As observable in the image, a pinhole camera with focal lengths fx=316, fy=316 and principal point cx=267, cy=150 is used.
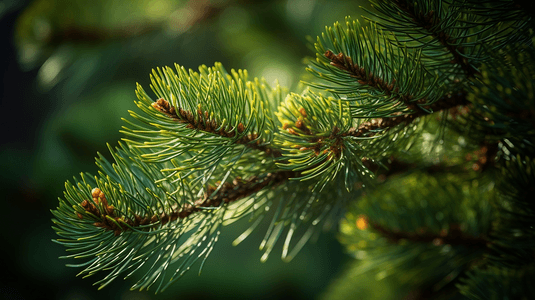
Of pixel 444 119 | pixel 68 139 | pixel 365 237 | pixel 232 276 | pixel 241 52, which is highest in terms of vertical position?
pixel 241 52

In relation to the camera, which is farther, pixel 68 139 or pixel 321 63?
pixel 68 139

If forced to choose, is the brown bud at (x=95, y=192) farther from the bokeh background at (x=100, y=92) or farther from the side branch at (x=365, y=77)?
the bokeh background at (x=100, y=92)

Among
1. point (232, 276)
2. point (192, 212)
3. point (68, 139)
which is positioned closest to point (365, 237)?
point (192, 212)

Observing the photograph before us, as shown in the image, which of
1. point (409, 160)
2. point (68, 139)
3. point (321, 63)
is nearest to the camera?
point (321, 63)

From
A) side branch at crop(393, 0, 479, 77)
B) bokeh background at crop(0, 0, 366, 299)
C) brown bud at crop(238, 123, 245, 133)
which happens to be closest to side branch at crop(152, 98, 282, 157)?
brown bud at crop(238, 123, 245, 133)

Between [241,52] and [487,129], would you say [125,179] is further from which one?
[241,52]

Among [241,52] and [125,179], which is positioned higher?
[241,52]

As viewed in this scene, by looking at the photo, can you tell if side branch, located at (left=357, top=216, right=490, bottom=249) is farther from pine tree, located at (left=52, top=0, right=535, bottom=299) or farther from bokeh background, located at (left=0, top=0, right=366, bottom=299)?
bokeh background, located at (left=0, top=0, right=366, bottom=299)
